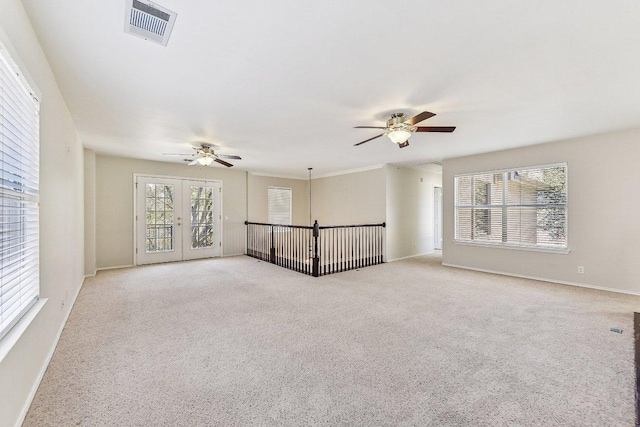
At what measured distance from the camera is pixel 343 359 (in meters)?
2.30

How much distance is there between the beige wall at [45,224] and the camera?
4.99 feet

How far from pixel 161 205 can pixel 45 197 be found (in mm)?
4490

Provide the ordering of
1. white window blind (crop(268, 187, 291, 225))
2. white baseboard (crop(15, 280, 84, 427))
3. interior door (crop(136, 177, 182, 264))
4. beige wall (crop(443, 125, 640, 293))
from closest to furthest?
white baseboard (crop(15, 280, 84, 427))
beige wall (crop(443, 125, 640, 293))
interior door (crop(136, 177, 182, 264))
white window blind (crop(268, 187, 291, 225))

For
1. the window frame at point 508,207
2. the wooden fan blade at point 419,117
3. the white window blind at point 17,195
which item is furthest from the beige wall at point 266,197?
the white window blind at point 17,195

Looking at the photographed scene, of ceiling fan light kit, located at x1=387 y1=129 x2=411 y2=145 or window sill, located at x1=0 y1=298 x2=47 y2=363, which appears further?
ceiling fan light kit, located at x1=387 y1=129 x2=411 y2=145

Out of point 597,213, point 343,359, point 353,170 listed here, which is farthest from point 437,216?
point 343,359

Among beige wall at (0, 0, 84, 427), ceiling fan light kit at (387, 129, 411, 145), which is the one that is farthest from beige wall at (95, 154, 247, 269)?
ceiling fan light kit at (387, 129, 411, 145)

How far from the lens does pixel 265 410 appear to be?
1719 mm

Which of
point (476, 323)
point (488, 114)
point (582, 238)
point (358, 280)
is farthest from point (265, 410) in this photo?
point (582, 238)

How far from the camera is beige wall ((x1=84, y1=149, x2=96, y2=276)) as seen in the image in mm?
5305

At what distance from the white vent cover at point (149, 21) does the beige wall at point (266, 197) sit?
20.2 feet

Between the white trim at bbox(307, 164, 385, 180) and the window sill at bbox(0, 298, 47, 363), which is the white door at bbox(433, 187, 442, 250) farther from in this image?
the window sill at bbox(0, 298, 47, 363)

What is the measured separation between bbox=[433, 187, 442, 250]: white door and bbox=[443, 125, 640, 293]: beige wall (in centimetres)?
345

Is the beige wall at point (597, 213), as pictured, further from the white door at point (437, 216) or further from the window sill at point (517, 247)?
the white door at point (437, 216)
